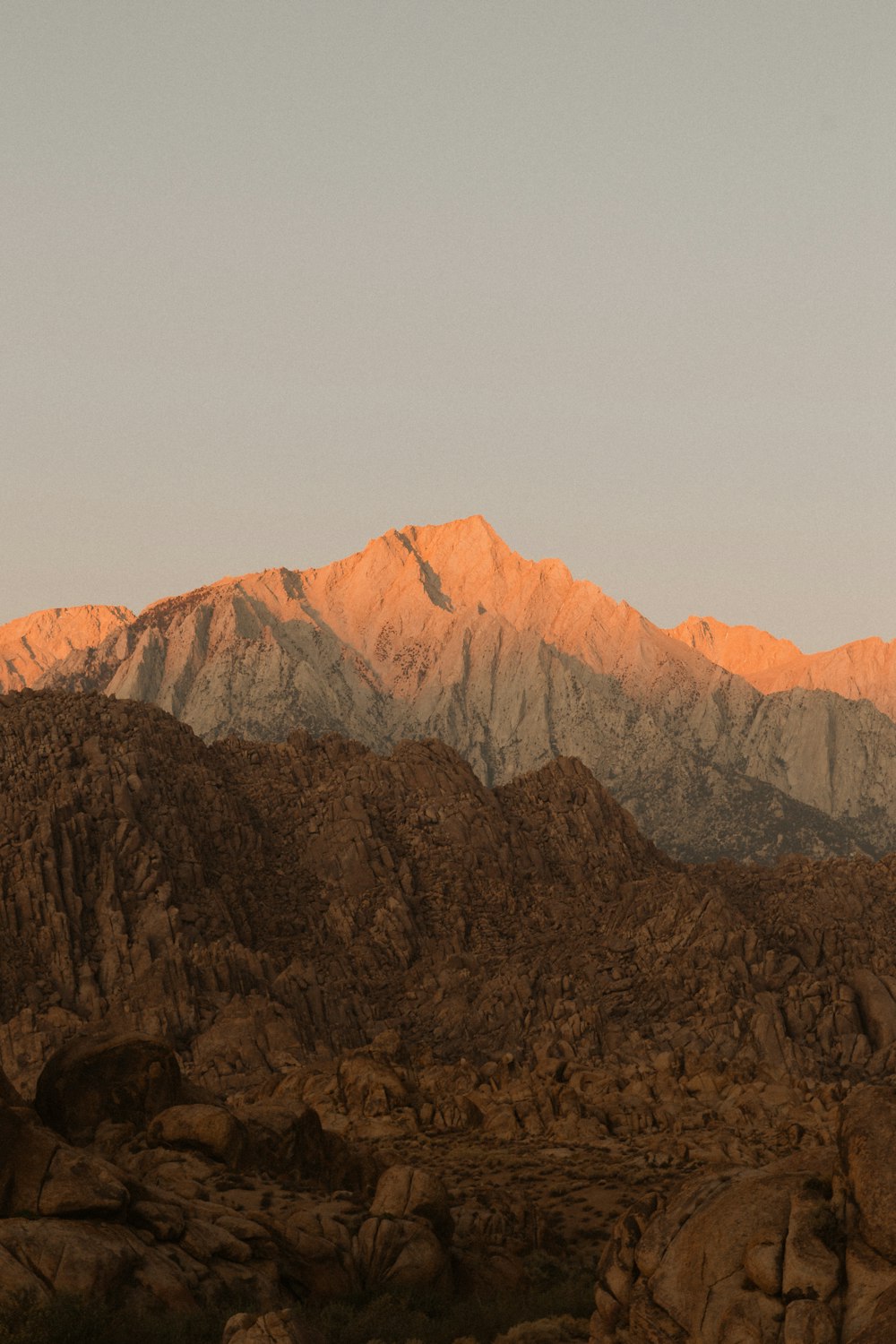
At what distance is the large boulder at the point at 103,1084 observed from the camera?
4262cm

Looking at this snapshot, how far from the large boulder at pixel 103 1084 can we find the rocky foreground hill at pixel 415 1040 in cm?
8

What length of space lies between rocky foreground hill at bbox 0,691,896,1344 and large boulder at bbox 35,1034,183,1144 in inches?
3.1

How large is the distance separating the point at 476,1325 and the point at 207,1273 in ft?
19.4

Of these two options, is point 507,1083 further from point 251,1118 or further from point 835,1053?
point 835,1053

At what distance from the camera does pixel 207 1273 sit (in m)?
29.9

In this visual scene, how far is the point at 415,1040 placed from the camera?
3639 inches

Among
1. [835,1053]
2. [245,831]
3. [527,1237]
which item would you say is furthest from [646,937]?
[527,1237]

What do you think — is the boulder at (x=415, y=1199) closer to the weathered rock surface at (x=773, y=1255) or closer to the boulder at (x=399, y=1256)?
the boulder at (x=399, y=1256)

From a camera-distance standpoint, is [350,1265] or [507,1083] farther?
[507,1083]

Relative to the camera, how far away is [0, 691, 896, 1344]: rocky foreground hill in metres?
23.5

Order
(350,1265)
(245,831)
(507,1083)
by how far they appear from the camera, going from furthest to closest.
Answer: (245,831) → (507,1083) → (350,1265)

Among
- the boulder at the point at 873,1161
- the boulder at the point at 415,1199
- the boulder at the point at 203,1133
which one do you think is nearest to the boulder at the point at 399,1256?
the boulder at the point at 415,1199

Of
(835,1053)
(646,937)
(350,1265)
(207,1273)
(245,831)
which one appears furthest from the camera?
(245,831)

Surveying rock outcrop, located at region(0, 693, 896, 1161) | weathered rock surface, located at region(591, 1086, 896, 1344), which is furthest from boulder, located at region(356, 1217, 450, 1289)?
rock outcrop, located at region(0, 693, 896, 1161)
